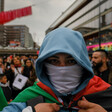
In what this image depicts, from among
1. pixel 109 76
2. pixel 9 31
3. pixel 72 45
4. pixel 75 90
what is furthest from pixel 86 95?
pixel 9 31

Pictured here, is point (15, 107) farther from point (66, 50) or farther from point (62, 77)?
point (66, 50)

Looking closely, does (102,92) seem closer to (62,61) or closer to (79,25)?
(62,61)

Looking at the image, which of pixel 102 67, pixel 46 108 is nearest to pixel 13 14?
pixel 102 67

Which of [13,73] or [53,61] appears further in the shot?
[13,73]

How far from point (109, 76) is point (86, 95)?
227 cm

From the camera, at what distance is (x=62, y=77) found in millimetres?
1097

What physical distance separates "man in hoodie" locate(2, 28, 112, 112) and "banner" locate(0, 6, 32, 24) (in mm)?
7103

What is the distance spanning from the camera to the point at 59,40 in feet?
3.41

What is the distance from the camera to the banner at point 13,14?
753cm

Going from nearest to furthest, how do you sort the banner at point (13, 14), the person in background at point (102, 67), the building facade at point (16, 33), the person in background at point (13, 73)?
the person in background at point (102, 67) → the person in background at point (13, 73) → the banner at point (13, 14) → the building facade at point (16, 33)

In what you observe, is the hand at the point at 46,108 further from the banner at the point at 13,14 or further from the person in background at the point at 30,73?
the banner at the point at 13,14

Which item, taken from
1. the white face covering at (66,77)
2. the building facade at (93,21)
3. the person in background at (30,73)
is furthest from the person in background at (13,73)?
the building facade at (93,21)

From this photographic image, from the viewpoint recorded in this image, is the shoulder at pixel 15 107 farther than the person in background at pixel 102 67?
No

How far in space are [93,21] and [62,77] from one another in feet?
101
